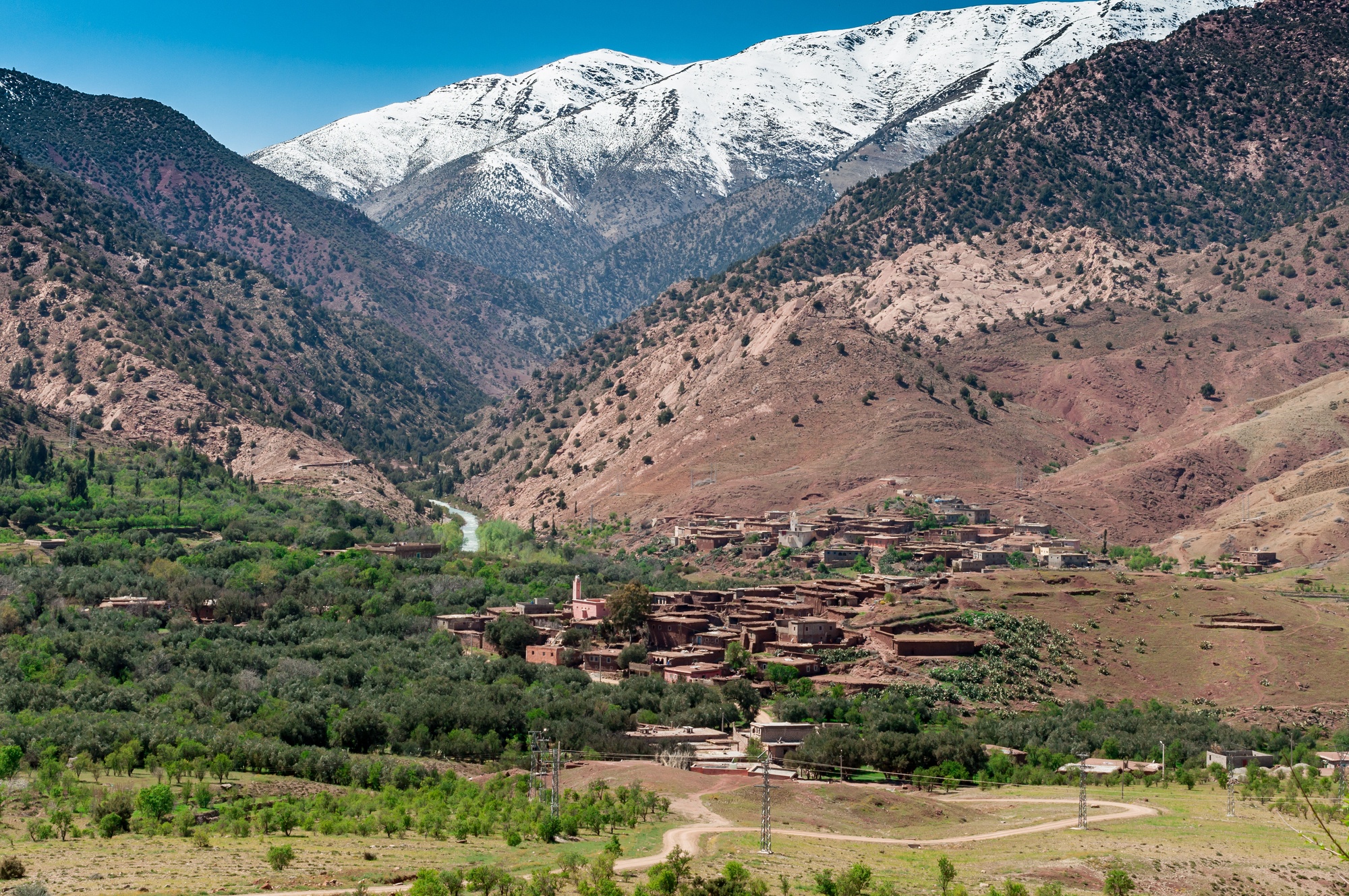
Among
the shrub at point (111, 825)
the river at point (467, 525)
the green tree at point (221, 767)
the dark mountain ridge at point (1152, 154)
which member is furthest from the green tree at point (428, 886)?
the dark mountain ridge at point (1152, 154)

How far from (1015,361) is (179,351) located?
63976 millimetres

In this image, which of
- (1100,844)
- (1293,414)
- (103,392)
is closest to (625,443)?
(103,392)

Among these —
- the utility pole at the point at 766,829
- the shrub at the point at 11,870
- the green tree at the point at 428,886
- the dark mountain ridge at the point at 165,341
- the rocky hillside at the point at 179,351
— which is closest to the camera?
the green tree at the point at 428,886

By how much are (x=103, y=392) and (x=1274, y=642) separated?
84.3 meters

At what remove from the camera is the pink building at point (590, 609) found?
80.0 meters

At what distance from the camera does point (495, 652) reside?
75.8 meters

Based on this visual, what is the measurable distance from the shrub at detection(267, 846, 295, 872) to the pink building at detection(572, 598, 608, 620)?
40.6 m

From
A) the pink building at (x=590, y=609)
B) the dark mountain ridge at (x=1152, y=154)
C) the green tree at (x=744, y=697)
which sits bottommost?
the green tree at (x=744, y=697)

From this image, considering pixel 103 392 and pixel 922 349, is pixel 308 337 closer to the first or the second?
pixel 103 392

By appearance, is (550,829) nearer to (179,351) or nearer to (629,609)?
(629,609)

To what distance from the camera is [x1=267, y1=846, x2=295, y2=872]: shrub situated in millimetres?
38500

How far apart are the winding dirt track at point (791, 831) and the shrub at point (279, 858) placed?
7.42 metres

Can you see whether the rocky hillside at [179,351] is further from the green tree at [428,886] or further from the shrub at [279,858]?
the green tree at [428,886]

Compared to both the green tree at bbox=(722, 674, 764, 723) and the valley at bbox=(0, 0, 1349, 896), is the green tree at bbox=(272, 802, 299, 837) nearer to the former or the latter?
the valley at bbox=(0, 0, 1349, 896)
